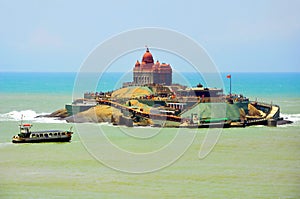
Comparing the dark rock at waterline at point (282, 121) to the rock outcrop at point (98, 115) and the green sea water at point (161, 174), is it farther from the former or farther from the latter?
the green sea water at point (161, 174)

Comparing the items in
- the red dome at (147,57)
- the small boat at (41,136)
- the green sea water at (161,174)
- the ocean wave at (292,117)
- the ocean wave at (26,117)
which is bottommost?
the green sea water at (161,174)

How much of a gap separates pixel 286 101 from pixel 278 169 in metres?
35.2

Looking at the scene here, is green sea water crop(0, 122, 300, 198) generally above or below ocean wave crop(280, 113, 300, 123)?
below

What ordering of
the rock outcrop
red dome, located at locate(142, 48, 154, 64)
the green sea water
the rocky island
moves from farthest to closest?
red dome, located at locate(142, 48, 154, 64)
the rock outcrop
the rocky island
the green sea water

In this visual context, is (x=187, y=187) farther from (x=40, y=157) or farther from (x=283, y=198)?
(x=40, y=157)

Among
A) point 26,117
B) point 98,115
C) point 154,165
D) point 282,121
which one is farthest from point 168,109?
point 154,165

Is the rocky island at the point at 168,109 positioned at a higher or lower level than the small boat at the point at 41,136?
higher

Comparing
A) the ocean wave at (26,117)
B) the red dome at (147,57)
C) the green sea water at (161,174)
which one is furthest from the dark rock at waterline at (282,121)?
the red dome at (147,57)

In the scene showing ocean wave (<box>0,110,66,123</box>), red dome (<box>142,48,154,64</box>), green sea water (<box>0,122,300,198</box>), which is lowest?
green sea water (<box>0,122,300,198</box>)

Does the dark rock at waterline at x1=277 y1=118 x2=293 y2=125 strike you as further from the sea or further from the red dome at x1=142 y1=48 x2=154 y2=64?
the red dome at x1=142 y1=48 x2=154 y2=64

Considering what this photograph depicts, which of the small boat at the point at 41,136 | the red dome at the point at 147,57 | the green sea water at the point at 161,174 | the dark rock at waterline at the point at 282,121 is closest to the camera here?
the green sea water at the point at 161,174

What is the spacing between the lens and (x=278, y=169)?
22422 mm

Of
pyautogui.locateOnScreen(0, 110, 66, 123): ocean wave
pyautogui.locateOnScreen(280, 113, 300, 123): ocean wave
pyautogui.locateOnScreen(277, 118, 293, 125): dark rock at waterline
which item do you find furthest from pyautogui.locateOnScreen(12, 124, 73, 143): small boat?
pyautogui.locateOnScreen(280, 113, 300, 123): ocean wave

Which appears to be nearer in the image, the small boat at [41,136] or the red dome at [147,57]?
the small boat at [41,136]
